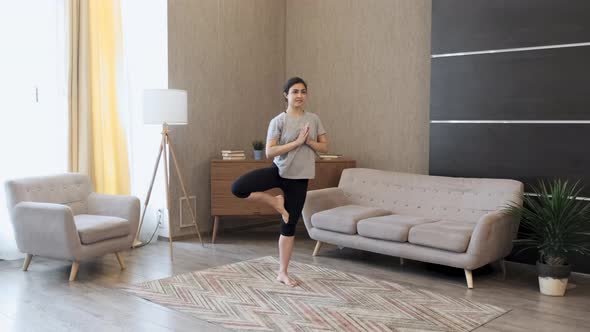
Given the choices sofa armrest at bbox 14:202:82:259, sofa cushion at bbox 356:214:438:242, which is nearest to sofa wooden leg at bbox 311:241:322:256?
sofa cushion at bbox 356:214:438:242

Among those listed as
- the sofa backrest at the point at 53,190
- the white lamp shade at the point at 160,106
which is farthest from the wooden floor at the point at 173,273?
the white lamp shade at the point at 160,106

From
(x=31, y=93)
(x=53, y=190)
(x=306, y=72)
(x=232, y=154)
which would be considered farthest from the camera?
(x=306, y=72)

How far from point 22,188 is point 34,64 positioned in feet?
4.09

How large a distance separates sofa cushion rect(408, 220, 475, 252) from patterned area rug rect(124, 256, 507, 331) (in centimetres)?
42

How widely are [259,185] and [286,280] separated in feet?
2.57

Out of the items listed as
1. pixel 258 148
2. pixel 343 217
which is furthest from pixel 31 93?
pixel 343 217

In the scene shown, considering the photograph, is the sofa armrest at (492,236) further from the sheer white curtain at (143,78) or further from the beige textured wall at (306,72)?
the sheer white curtain at (143,78)

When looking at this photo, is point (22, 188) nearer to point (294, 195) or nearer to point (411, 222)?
point (294, 195)

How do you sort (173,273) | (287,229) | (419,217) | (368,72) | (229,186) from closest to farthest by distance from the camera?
(287,229), (173,273), (419,217), (229,186), (368,72)

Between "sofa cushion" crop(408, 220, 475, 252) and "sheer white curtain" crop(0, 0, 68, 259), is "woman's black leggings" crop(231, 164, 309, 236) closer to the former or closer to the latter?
"sofa cushion" crop(408, 220, 475, 252)

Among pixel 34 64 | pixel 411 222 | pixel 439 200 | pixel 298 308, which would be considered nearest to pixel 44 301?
pixel 298 308

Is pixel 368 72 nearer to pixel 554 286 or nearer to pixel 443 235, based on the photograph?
pixel 443 235

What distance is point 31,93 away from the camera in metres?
5.34

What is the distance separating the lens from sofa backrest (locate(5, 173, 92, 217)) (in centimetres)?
475
